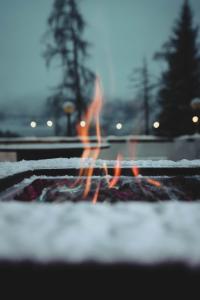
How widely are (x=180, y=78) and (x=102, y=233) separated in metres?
25.3

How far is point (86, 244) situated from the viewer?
778mm

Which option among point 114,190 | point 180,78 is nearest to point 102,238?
point 114,190

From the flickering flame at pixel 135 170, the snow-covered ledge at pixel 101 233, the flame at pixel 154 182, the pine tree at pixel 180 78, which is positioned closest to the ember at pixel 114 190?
the flame at pixel 154 182

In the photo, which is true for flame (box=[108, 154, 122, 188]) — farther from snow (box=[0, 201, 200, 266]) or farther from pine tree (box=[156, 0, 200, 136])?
pine tree (box=[156, 0, 200, 136])

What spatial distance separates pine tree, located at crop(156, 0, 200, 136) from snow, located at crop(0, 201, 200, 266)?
2227 cm

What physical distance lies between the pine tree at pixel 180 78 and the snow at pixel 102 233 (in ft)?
73.1

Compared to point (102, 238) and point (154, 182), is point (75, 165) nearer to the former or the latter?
point (154, 182)

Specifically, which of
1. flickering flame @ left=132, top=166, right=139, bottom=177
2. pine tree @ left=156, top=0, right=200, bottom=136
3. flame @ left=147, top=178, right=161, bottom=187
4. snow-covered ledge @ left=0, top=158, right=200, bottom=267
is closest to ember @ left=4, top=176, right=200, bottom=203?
flame @ left=147, top=178, right=161, bottom=187

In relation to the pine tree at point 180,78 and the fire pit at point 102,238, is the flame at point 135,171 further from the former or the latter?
the pine tree at point 180,78

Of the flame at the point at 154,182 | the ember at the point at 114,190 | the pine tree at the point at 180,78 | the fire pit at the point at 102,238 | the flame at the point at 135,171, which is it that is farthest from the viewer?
the pine tree at the point at 180,78

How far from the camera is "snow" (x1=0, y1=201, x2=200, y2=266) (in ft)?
2.46

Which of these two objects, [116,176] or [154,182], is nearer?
[154,182]

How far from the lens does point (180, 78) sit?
2400cm

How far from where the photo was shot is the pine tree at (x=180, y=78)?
910 inches
